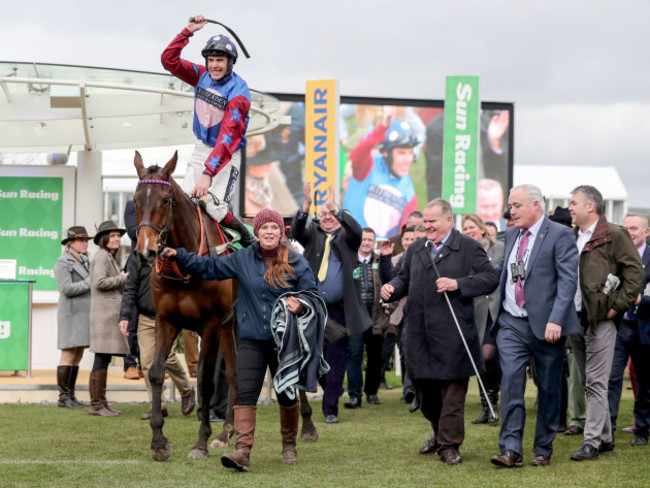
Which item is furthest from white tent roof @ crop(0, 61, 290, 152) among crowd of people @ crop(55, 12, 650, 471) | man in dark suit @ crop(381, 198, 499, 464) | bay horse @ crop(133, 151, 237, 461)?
man in dark suit @ crop(381, 198, 499, 464)

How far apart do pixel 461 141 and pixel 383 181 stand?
9.53 metres

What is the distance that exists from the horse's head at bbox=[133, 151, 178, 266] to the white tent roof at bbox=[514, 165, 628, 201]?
1151 inches

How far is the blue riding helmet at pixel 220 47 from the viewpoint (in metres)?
8.65

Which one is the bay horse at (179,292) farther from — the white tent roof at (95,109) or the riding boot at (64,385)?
the white tent roof at (95,109)

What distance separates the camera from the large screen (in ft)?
111

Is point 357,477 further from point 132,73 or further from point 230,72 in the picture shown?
point 132,73

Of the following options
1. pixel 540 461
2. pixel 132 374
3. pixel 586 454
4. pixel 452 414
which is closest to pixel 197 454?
pixel 452 414

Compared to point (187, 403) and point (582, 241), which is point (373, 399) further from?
point (582, 241)

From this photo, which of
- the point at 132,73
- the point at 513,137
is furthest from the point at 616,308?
the point at 513,137

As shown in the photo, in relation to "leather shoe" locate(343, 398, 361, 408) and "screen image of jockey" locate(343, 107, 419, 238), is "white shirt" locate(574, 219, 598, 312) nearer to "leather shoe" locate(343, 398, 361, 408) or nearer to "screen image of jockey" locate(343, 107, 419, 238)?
"leather shoe" locate(343, 398, 361, 408)

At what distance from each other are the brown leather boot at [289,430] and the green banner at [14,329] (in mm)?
5967

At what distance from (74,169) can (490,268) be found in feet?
27.8

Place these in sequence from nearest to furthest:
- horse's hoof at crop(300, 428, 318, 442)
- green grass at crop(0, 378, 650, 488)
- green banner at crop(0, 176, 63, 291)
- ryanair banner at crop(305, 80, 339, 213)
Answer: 1. green grass at crop(0, 378, 650, 488)
2. horse's hoof at crop(300, 428, 318, 442)
3. green banner at crop(0, 176, 63, 291)
4. ryanair banner at crop(305, 80, 339, 213)

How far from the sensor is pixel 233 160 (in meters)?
9.09
